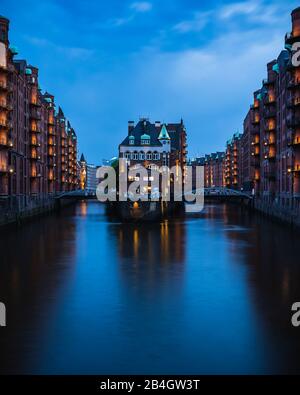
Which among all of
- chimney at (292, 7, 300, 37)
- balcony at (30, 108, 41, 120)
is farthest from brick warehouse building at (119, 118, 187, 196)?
chimney at (292, 7, 300, 37)

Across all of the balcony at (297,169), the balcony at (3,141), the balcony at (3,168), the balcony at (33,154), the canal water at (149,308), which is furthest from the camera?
the balcony at (33,154)

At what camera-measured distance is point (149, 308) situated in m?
24.5

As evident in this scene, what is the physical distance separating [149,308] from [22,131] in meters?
69.5

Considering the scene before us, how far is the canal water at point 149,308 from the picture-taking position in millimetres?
17359

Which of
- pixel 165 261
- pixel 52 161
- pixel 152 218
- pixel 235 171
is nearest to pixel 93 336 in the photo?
pixel 165 261

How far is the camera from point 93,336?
20062 millimetres

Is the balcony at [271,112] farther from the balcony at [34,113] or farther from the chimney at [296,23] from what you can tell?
the balcony at [34,113]

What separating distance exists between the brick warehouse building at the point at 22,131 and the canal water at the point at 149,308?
26.5 meters

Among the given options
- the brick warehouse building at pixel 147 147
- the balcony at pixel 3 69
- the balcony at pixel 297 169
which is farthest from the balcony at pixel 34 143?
the brick warehouse building at pixel 147 147

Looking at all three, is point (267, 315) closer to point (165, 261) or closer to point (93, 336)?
point (93, 336)

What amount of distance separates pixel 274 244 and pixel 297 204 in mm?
21127

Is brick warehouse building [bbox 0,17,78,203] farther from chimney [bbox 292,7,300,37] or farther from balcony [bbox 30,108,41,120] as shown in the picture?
chimney [bbox 292,7,300,37]

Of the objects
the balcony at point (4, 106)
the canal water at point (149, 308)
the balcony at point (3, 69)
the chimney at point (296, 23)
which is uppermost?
the chimney at point (296, 23)

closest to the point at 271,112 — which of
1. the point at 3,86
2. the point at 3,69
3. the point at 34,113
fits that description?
the point at 34,113
